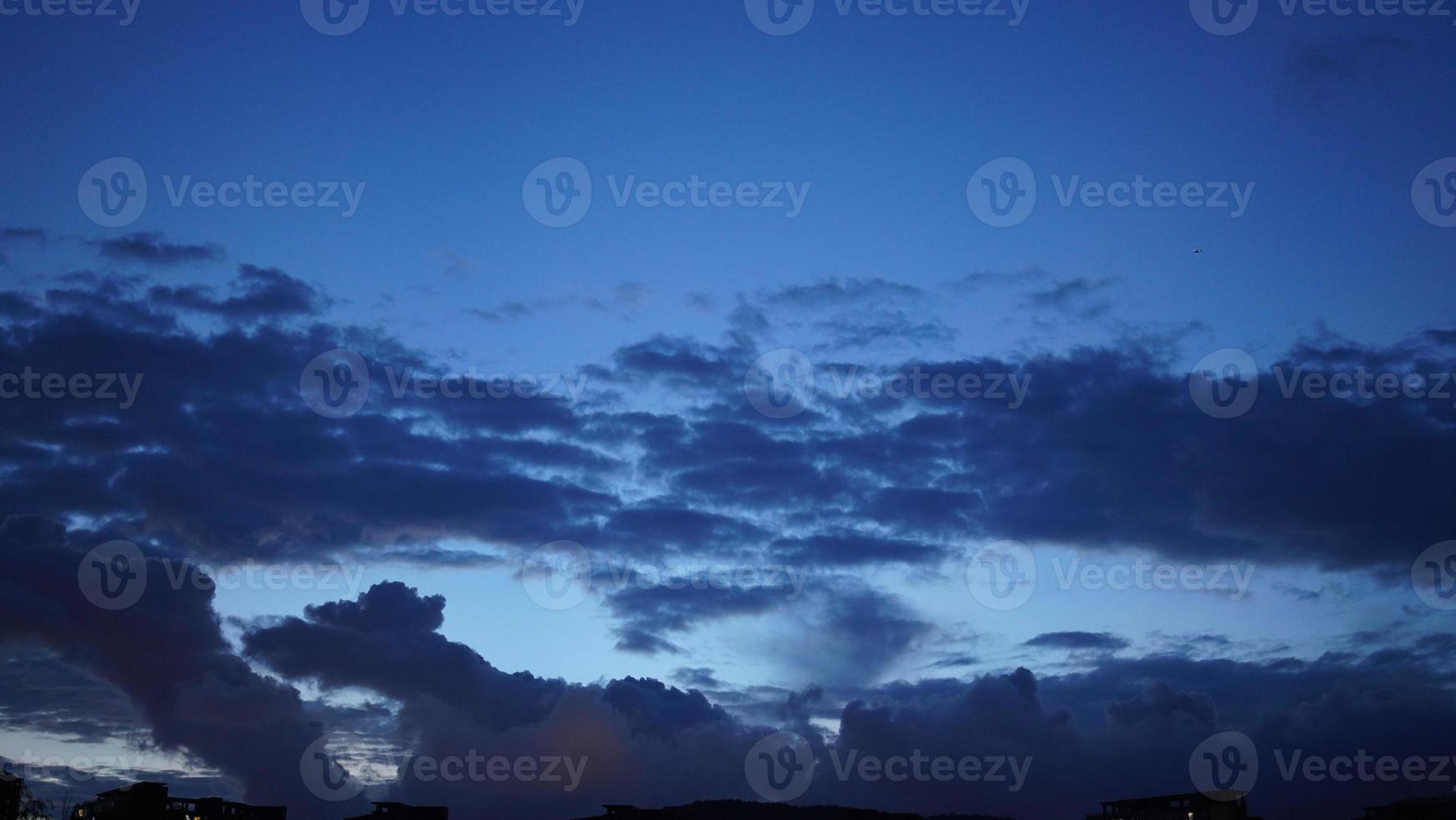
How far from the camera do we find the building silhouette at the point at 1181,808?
119 meters

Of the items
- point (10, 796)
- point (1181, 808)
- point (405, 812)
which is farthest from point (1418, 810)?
point (10, 796)

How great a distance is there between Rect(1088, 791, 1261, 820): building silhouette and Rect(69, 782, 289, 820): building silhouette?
106288mm

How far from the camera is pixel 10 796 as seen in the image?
147500mm

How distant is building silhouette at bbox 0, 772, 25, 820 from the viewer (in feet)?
478

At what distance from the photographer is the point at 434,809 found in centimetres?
14138

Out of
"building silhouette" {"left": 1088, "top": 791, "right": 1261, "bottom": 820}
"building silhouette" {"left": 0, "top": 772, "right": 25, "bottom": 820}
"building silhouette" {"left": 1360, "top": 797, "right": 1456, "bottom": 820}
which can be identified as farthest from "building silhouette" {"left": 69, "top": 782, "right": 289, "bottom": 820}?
"building silhouette" {"left": 1360, "top": 797, "right": 1456, "bottom": 820}

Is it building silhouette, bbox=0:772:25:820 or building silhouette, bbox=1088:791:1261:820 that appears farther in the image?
building silhouette, bbox=0:772:25:820

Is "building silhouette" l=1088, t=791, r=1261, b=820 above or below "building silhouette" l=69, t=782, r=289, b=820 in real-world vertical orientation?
above

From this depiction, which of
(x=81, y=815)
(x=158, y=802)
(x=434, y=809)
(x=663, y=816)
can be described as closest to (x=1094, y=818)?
(x=663, y=816)

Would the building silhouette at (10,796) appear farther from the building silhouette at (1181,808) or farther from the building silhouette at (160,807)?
the building silhouette at (1181,808)

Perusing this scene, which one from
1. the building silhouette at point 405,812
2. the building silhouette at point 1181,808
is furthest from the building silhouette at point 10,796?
the building silhouette at point 1181,808

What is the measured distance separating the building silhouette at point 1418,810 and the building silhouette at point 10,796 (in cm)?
16675

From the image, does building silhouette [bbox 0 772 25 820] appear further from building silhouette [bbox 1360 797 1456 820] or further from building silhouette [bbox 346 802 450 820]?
building silhouette [bbox 1360 797 1456 820]

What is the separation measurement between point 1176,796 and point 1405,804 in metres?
29.0
